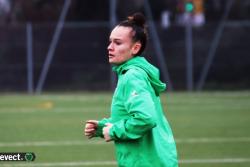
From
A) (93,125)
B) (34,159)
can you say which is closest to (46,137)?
(34,159)

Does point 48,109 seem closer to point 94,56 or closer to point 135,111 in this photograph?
point 94,56

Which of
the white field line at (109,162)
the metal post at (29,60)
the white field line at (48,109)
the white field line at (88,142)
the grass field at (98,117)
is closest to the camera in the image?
the white field line at (109,162)

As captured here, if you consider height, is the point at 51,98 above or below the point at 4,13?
below

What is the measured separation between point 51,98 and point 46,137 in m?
9.84

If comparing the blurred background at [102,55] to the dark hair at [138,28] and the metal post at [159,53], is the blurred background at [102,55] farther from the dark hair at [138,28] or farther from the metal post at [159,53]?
the dark hair at [138,28]

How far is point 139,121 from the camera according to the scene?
5.26m

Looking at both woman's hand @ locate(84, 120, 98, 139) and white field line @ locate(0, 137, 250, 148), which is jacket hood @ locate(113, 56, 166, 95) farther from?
white field line @ locate(0, 137, 250, 148)

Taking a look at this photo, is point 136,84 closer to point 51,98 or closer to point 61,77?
point 51,98

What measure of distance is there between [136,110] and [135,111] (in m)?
0.01

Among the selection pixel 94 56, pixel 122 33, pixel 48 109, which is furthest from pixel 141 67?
pixel 94 56

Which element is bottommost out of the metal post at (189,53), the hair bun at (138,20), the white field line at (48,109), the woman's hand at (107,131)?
the white field line at (48,109)

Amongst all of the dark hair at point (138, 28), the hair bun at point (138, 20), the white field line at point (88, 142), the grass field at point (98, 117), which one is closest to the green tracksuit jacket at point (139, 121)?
the dark hair at point (138, 28)

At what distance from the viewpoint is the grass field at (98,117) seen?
449 inches

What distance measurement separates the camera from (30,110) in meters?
19.5
